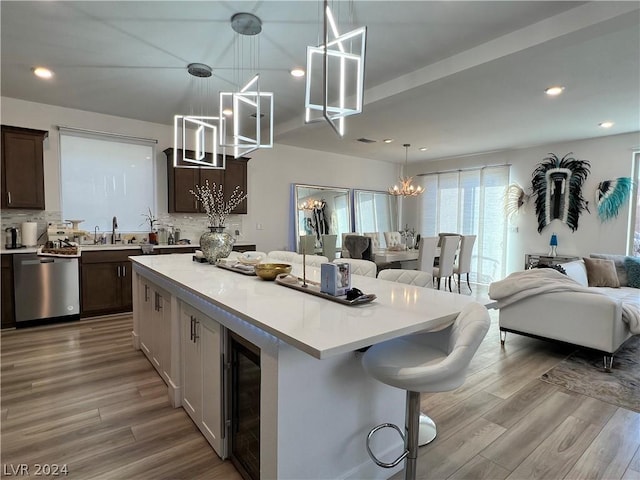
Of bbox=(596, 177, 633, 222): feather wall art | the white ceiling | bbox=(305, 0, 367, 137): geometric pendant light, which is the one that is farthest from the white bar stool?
bbox=(596, 177, 633, 222): feather wall art

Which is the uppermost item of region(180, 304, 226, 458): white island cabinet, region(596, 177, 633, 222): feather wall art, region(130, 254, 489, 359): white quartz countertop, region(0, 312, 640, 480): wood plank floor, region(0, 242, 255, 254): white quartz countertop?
region(596, 177, 633, 222): feather wall art

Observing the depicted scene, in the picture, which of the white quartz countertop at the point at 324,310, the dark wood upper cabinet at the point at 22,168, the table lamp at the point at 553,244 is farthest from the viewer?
the table lamp at the point at 553,244

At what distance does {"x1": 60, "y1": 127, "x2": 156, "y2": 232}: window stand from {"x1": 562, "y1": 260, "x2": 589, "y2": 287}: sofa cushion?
573 centimetres

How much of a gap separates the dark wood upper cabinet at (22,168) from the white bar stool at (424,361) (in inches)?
185

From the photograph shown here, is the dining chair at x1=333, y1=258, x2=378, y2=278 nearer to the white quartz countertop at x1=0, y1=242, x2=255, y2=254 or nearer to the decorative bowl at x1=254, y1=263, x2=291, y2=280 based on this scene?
the decorative bowl at x1=254, y1=263, x2=291, y2=280

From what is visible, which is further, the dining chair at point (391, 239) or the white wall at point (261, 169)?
the dining chair at point (391, 239)

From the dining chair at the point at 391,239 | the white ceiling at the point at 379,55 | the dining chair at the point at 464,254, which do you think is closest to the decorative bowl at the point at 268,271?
the white ceiling at the point at 379,55

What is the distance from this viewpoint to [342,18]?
2.61 m

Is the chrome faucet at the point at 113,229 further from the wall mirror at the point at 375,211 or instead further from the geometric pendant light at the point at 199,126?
the wall mirror at the point at 375,211

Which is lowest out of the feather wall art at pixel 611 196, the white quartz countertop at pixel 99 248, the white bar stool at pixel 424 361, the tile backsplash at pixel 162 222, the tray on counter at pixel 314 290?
the white bar stool at pixel 424 361

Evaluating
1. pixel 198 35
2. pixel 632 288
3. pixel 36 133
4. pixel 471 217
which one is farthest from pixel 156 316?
pixel 471 217

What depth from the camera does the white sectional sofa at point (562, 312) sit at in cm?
296

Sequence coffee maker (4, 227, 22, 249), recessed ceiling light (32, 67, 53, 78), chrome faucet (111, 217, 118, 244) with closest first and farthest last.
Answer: recessed ceiling light (32, 67, 53, 78)
coffee maker (4, 227, 22, 249)
chrome faucet (111, 217, 118, 244)

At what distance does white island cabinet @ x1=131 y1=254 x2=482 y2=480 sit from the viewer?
131 cm
